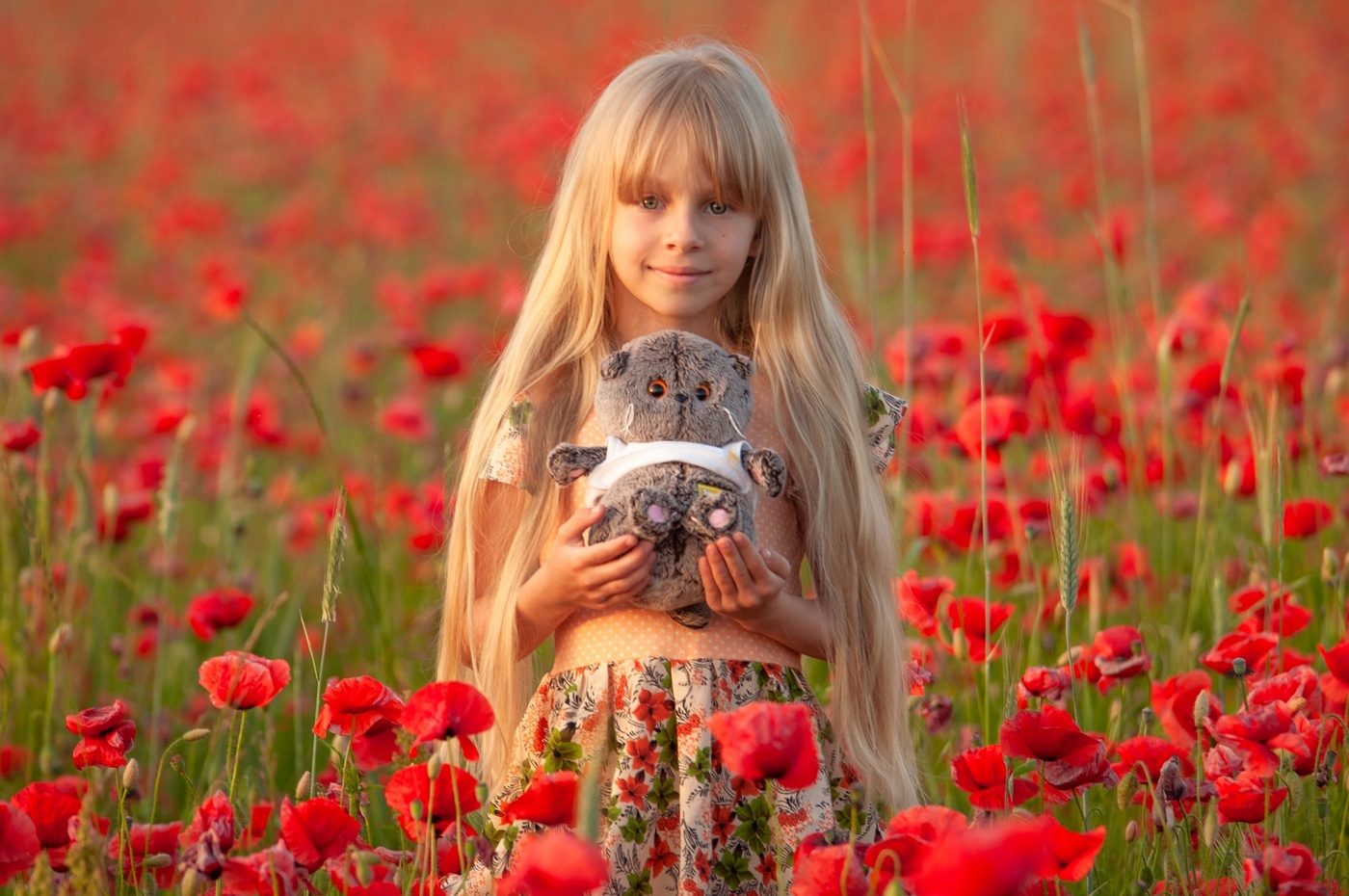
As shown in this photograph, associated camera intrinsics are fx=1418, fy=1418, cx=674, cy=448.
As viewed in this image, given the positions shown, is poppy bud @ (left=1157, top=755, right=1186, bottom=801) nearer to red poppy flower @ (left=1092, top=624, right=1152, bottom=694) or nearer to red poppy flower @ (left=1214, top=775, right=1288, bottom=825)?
red poppy flower @ (left=1214, top=775, right=1288, bottom=825)

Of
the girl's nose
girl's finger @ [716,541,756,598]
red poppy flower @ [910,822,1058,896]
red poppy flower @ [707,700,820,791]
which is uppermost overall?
the girl's nose

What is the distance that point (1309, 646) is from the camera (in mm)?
2340

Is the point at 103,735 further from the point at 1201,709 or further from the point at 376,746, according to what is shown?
the point at 1201,709

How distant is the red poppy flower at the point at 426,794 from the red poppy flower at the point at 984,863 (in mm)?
537

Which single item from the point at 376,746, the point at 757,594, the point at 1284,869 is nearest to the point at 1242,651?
the point at 1284,869

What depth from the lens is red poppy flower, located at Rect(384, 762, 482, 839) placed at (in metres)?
1.25

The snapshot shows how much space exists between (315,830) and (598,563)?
373 mm

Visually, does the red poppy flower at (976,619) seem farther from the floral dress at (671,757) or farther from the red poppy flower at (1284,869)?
the red poppy flower at (1284,869)

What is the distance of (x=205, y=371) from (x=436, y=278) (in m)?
0.71

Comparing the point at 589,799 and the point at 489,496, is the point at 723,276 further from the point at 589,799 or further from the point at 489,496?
the point at 589,799

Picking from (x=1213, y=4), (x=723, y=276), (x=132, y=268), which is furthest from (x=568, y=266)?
(x=1213, y=4)

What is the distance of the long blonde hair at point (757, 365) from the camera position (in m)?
1.61

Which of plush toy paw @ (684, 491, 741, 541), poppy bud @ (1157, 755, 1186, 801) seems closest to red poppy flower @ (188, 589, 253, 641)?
plush toy paw @ (684, 491, 741, 541)

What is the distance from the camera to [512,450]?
1.63m
